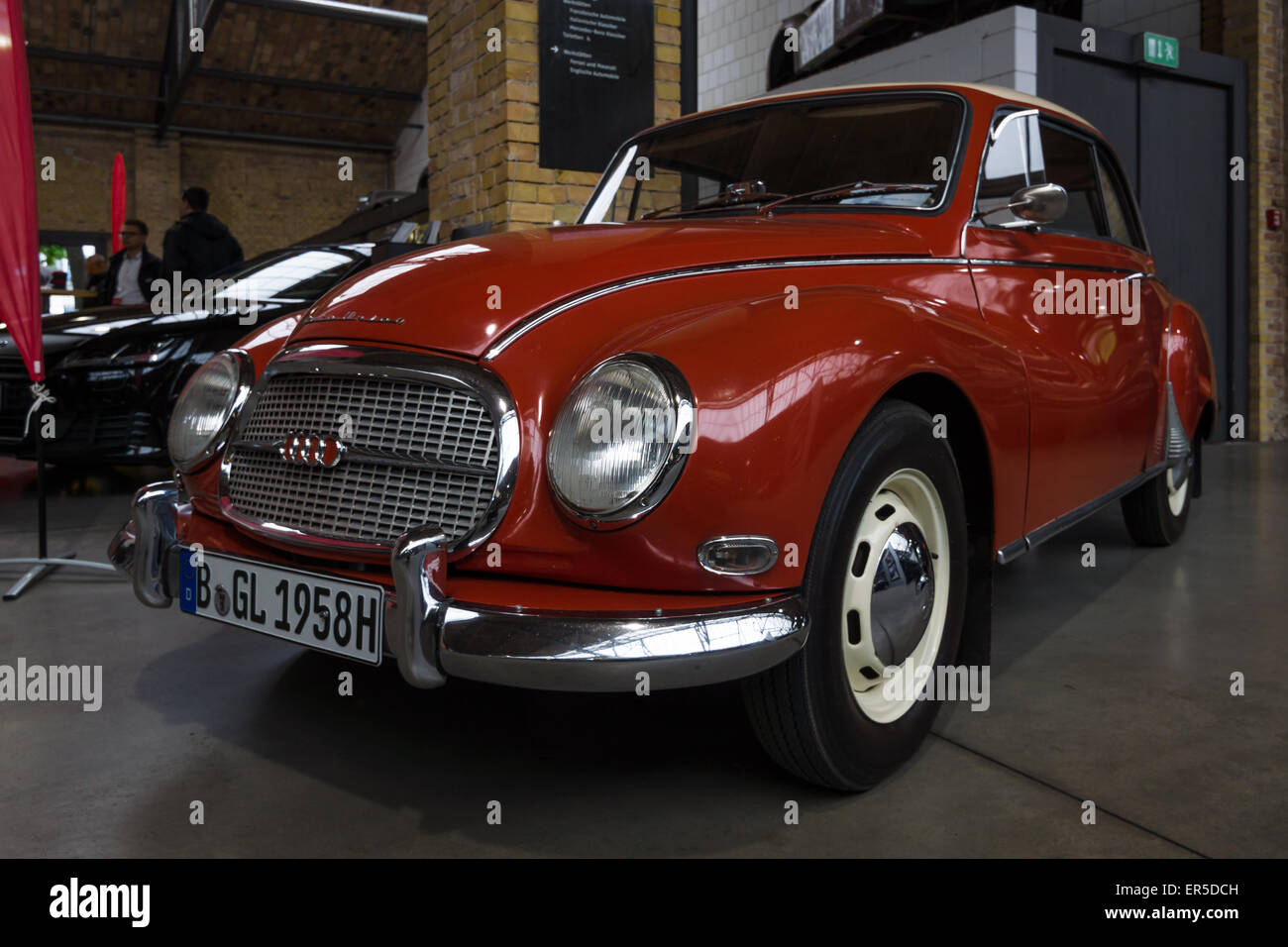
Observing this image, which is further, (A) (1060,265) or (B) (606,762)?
(A) (1060,265)

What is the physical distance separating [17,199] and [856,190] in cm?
263

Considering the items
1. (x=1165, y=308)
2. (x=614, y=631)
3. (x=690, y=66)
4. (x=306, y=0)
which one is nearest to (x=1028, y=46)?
(x=690, y=66)

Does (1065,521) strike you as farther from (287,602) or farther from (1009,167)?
(287,602)

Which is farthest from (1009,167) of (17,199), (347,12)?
(347,12)

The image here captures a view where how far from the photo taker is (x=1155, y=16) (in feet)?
27.3

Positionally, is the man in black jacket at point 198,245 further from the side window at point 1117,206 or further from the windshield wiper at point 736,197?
the side window at point 1117,206

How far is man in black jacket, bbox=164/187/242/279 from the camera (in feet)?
21.9

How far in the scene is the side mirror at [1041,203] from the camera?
2447mm

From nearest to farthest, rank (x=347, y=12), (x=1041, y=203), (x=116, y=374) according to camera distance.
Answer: (x=1041, y=203) → (x=116, y=374) → (x=347, y=12)

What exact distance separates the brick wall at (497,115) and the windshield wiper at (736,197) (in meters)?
2.25

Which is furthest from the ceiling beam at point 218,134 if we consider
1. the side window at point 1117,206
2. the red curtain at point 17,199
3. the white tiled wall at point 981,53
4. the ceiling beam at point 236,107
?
the side window at point 1117,206
